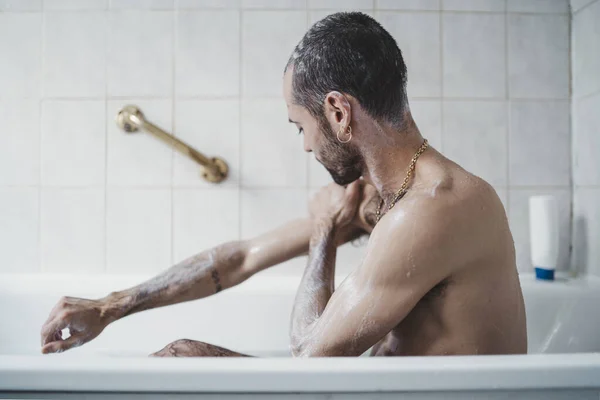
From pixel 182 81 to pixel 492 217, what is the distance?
1038 millimetres

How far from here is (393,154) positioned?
746mm

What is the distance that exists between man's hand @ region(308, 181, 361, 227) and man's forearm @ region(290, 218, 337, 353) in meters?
0.02

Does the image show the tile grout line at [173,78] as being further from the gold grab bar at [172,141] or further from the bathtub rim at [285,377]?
the bathtub rim at [285,377]

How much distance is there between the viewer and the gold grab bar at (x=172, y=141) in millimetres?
1363

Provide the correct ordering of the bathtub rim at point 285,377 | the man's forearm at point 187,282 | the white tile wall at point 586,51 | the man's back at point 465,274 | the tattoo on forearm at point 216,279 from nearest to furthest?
1. the bathtub rim at point 285,377
2. the man's back at point 465,274
3. the man's forearm at point 187,282
4. the tattoo on forearm at point 216,279
5. the white tile wall at point 586,51

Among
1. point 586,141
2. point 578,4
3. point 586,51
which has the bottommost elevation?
point 586,141

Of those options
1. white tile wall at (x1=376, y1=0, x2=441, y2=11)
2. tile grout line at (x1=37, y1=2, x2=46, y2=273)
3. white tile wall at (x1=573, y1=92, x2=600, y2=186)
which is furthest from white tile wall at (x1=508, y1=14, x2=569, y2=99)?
tile grout line at (x1=37, y1=2, x2=46, y2=273)

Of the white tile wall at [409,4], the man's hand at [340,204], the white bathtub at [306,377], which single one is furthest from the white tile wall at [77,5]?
the white bathtub at [306,377]

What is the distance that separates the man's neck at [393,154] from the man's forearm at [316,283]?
0.23 meters

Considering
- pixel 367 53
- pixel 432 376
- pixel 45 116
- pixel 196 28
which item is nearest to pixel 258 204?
pixel 196 28

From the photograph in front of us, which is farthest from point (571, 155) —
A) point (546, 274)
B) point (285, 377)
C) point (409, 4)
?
point (285, 377)

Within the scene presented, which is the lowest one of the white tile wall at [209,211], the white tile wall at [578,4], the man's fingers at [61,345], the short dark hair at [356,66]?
the man's fingers at [61,345]

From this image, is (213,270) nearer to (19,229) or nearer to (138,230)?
(138,230)

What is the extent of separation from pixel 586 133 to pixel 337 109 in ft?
3.31
